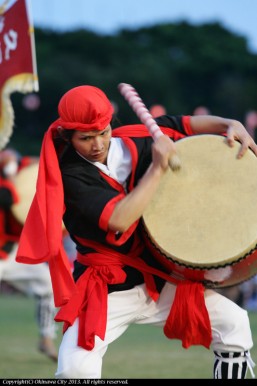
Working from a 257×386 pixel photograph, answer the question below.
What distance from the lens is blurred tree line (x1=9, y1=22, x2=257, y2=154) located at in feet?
107

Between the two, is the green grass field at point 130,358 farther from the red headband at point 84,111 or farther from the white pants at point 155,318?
the red headband at point 84,111

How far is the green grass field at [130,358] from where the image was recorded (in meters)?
6.74

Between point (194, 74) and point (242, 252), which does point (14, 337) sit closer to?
point (242, 252)

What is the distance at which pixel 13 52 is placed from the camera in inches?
233

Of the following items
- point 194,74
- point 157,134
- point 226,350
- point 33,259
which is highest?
point 157,134

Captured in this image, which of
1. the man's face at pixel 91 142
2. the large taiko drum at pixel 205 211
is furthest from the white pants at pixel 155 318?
the man's face at pixel 91 142

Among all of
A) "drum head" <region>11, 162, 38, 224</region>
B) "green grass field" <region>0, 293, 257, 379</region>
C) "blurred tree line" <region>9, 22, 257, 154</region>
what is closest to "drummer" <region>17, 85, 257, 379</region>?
→ "green grass field" <region>0, 293, 257, 379</region>

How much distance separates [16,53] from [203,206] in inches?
82.2

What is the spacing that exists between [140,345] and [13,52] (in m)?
3.66

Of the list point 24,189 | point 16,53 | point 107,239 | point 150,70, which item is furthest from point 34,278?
point 150,70

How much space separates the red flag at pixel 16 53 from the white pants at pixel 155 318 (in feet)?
5.62

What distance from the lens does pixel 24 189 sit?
816cm

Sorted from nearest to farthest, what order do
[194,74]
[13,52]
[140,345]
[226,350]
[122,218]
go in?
[122,218] < [226,350] < [13,52] < [140,345] < [194,74]

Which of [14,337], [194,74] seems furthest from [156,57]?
[14,337]
